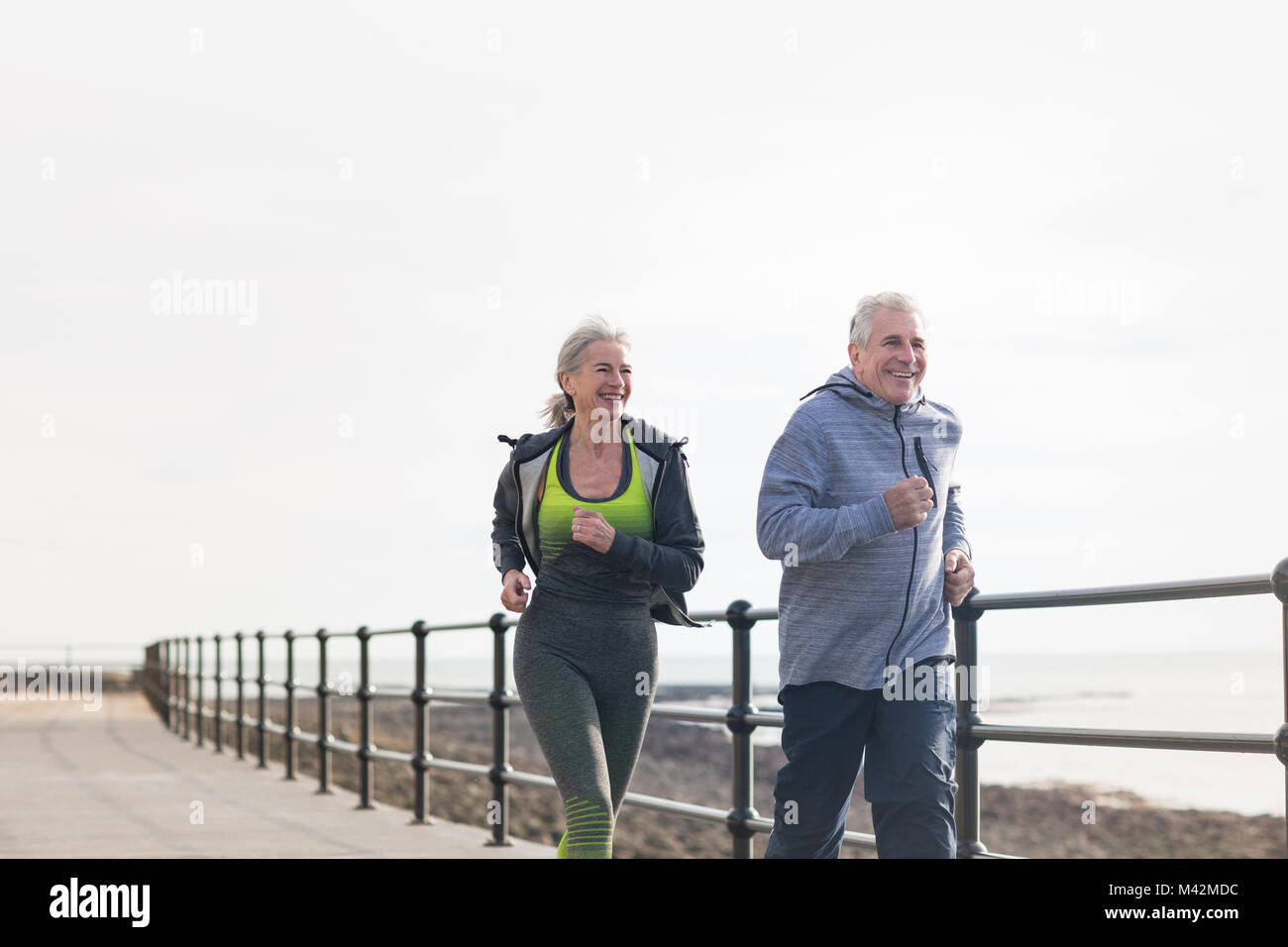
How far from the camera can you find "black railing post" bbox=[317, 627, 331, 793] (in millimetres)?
13211

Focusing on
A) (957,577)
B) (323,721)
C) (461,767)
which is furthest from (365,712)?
(957,577)

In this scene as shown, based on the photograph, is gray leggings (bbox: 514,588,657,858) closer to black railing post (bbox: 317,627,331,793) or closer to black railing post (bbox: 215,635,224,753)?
black railing post (bbox: 317,627,331,793)

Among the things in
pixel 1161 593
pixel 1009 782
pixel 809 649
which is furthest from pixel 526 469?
pixel 1009 782

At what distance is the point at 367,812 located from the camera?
37.7 ft

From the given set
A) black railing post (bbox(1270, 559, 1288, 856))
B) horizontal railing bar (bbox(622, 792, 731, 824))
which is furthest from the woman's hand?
horizontal railing bar (bbox(622, 792, 731, 824))

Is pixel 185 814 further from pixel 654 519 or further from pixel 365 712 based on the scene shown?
pixel 654 519

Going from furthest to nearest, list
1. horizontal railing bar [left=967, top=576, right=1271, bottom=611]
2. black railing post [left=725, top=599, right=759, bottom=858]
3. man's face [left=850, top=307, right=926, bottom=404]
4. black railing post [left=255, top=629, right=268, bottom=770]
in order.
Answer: black railing post [left=255, top=629, right=268, bottom=770] < black railing post [left=725, top=599, right=759, bottom=858] < horizontal railing bar [left=967, top=576, right=1271, bottom=611] < man's face [left=850, top=307, right=926, bottom=404]

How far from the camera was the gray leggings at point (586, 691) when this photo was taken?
4441 mm

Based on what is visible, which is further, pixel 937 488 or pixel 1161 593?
pixel 1161 593

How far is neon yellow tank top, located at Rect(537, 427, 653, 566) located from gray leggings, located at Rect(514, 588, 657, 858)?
149 mm

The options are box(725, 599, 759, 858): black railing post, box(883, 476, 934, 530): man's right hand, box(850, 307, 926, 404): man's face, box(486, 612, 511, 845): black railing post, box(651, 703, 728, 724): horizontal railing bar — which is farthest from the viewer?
box(486, 612, 511, 845): black railing post

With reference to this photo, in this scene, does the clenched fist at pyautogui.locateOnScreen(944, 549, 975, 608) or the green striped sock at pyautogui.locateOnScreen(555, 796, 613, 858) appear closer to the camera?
the clenched fist at pyautogui.locateOnScreen(944, 549, 975, 608)
